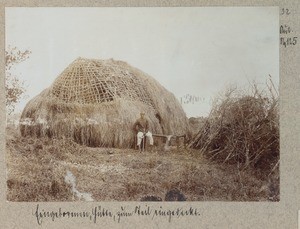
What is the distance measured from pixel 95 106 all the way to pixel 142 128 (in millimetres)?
309

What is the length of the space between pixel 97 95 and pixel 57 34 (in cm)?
43

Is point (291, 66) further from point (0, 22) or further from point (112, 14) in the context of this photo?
point (0, 22)

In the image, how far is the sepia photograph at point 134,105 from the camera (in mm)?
3475

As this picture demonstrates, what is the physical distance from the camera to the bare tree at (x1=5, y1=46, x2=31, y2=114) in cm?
347

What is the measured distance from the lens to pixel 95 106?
3.48 m

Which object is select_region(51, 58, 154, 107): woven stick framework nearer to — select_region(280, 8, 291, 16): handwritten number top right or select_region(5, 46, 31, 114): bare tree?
select_region(5, 46, 31, 114): bare tree

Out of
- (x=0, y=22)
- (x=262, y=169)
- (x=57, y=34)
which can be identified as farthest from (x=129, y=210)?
(x=0, y=22)

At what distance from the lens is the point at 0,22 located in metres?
3.46

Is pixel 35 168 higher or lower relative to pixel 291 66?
lower

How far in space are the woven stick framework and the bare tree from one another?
8.1 inches
